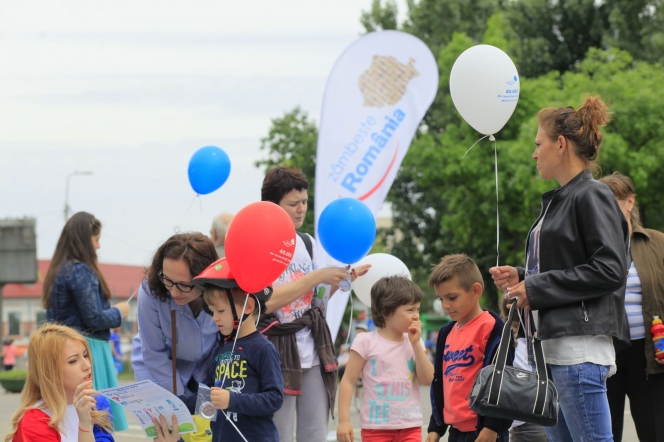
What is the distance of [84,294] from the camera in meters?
6.55

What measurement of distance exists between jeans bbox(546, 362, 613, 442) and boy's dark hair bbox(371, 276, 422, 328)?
1.51 m

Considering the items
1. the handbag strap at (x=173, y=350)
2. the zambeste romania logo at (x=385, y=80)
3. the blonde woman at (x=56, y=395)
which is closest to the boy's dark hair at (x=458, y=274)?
the handbag strap at (x=173, y=350)

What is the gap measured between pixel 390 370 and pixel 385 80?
7.01 m

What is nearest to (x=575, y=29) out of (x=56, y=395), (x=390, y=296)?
(x=390, y=296)

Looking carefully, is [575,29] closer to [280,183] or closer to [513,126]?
[513,126]

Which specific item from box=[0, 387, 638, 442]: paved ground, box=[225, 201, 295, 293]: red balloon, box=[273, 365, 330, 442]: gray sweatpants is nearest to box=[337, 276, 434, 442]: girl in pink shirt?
box=[273, 365, 330, 442]: gray sweatpants

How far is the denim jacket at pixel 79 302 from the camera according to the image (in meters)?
6.57

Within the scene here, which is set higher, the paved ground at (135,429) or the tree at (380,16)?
the tree at (380,16)

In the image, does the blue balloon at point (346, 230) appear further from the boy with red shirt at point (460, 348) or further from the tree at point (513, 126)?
the tree at point (513, 126)

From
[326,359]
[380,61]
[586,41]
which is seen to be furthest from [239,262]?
[586,41]

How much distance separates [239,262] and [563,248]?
1.56m

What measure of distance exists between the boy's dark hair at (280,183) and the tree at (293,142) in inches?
1082

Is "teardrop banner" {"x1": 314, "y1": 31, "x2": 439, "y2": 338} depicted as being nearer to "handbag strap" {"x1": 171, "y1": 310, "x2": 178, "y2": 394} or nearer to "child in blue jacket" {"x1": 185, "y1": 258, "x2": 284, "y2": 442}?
"handbag strap" {"x1": 171, "y1": 310, "x2": 178, "y2": 394}

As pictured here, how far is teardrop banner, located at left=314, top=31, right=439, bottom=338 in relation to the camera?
450 inches
